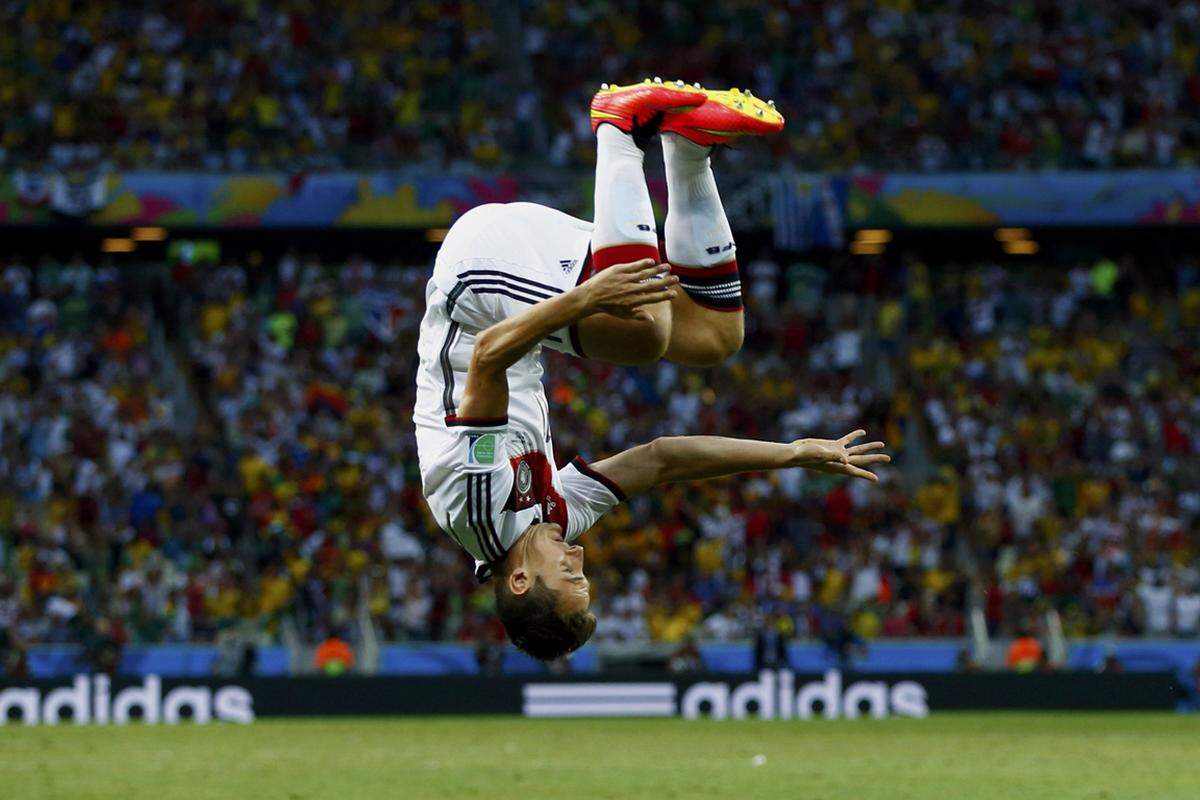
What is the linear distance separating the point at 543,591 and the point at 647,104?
7.06ft

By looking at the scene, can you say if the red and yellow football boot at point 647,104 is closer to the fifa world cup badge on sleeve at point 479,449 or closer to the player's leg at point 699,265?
the player's leg at point 699,265

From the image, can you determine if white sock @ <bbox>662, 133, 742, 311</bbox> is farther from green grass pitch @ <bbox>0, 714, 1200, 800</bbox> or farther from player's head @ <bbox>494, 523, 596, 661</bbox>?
green grass pitch @ <bbox>0, 714, 1200, 800</bbox>

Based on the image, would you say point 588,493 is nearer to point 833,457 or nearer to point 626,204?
point 833,457

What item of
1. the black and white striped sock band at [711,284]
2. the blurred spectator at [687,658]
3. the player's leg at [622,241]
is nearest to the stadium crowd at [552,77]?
the blurred spectator at [687,658]

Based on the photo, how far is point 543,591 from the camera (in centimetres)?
730

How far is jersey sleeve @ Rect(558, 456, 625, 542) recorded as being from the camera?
26.2 feet

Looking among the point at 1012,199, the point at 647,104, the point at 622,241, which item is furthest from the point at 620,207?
the point at 1012,199

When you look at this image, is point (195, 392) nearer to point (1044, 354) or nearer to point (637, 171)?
point (1044, 354)

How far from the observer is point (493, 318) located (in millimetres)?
7531

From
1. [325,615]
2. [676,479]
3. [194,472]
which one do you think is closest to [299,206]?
[194,472]

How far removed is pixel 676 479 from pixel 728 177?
17.7 metres

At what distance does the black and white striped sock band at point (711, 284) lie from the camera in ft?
26.6

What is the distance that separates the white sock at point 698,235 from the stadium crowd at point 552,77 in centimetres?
1778

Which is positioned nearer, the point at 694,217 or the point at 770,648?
the point at 694,217
